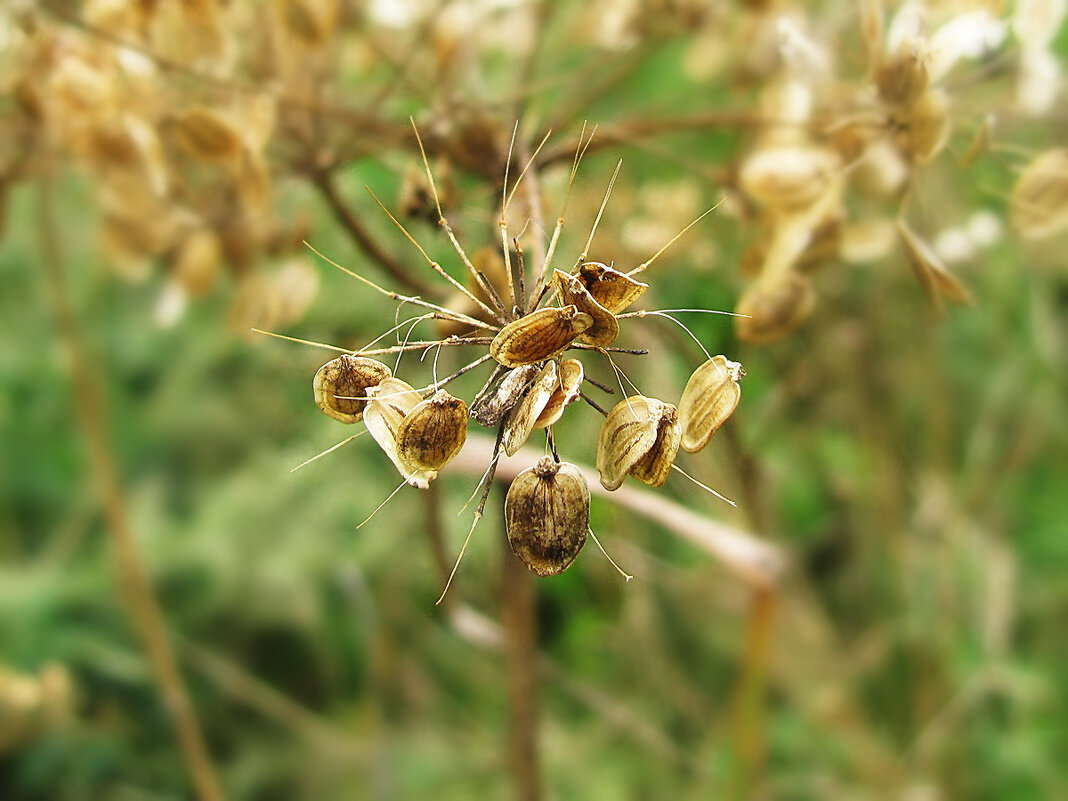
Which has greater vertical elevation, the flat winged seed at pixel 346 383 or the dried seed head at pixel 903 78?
the dried seed head at pixel 903 78

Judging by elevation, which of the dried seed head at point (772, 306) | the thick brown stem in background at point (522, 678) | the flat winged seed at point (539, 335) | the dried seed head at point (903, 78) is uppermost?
the dried seed head at point (903, 78)

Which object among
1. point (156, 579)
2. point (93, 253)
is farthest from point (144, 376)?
point (156, 579)

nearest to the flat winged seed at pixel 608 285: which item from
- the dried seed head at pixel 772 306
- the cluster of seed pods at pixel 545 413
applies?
the cluster of seed pods at pixel 545 413

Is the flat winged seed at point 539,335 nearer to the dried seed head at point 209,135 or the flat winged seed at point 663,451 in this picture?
the flat winged seed at point 663,451

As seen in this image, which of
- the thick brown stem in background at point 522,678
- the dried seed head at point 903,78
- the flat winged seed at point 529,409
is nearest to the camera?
the flat winged seed at point 529,409

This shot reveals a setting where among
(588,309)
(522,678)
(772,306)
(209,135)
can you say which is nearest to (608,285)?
(588,309)

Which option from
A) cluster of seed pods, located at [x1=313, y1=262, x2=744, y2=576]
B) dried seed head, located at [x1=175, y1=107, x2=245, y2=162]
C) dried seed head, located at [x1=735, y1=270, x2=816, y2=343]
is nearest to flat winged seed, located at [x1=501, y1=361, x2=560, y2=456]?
cluster of seed pods, located at [x1=313, y1=262, x2=744, y2=576]

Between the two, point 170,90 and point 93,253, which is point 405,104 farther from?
point 93,253

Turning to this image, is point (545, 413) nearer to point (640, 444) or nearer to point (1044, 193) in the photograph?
point (640, 444)
